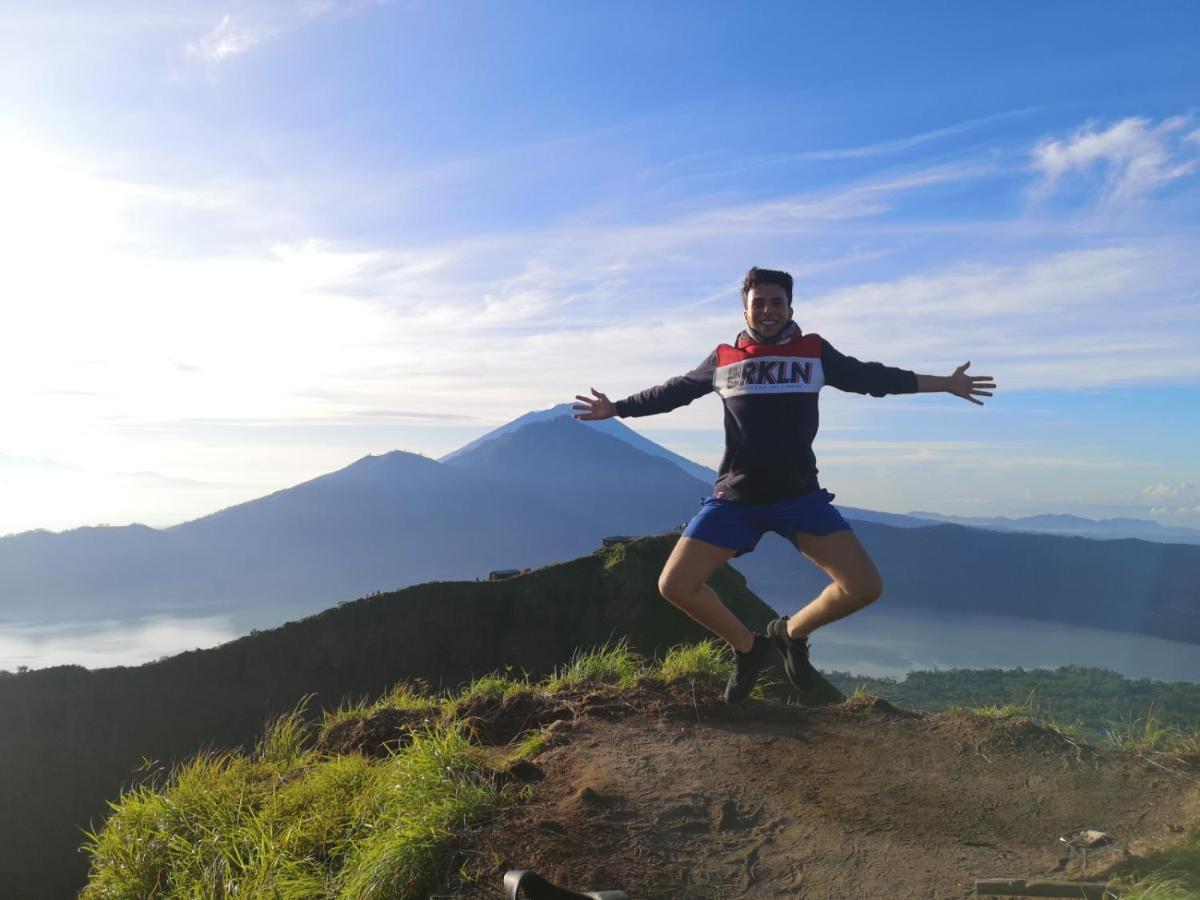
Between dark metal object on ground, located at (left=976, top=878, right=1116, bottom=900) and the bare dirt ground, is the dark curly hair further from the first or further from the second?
dark metal object on ground, located at (left=976, top=878, right=1116, bottom=900)

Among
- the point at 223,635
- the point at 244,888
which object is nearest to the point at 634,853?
the point at 244,888

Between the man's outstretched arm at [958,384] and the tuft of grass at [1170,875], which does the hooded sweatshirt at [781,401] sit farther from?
the tuft of grass at [1170,875]

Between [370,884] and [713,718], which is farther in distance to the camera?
[713,718]

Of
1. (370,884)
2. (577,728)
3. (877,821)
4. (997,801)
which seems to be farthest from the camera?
(577,728)

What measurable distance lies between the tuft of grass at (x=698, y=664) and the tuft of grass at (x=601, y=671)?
0.75 ft

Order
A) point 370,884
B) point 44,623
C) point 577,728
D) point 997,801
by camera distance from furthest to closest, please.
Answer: point 44,623
point 577,728
point 997,801
point 370,884

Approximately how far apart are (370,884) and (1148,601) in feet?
430

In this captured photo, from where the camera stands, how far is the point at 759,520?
4.48 metres

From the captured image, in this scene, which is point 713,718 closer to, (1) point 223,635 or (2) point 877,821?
(2) point 877,821

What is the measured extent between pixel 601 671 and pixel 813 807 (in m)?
2.90

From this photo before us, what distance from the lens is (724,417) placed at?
4.74 m

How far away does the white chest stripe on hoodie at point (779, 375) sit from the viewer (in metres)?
4.47

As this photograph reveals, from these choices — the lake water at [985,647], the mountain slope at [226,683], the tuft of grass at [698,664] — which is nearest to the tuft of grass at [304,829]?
the tuft of grass at [698,664]

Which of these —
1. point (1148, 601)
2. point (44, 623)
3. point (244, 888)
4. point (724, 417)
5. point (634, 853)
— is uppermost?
point (724, 417)
